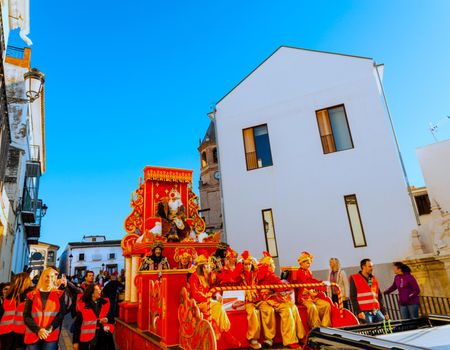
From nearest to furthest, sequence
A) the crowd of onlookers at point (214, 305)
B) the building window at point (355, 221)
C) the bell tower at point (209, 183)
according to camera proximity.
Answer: the crowd of onlookers at point (214, 305)
the building window at point (355, 221)
the bell tower at point (209, 183)

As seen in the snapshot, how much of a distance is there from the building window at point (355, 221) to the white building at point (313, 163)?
0.12 ft

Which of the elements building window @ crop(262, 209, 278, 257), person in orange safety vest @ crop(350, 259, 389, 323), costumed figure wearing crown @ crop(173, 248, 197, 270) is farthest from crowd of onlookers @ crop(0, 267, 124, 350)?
building window @ crop(262, 209, 278, 257)

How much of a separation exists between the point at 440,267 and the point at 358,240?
2557 mm

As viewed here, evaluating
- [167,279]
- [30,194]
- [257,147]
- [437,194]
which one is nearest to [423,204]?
[437,194]

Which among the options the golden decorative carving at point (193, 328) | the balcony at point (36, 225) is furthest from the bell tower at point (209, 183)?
the golden decorative carving at point (193, 328)

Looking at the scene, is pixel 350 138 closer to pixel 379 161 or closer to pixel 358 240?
pixel 379 161

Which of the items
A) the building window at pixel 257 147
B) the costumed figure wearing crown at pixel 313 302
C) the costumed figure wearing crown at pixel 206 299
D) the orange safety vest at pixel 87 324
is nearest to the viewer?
the costumed figure wearing crown at pixel 206 299

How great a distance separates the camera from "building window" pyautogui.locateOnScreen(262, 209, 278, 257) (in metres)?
12.5

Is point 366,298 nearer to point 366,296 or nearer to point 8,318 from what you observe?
point 366,296

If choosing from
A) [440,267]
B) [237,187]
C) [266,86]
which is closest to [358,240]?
[440,267]

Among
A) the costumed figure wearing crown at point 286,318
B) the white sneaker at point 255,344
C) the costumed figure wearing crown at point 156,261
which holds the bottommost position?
the white sneaker at point 255,344

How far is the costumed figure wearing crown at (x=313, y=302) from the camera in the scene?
17.3ft

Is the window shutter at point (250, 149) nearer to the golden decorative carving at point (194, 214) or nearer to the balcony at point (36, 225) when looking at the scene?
the golden decorative carving at point (194, 214)

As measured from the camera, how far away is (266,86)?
14359 mm
